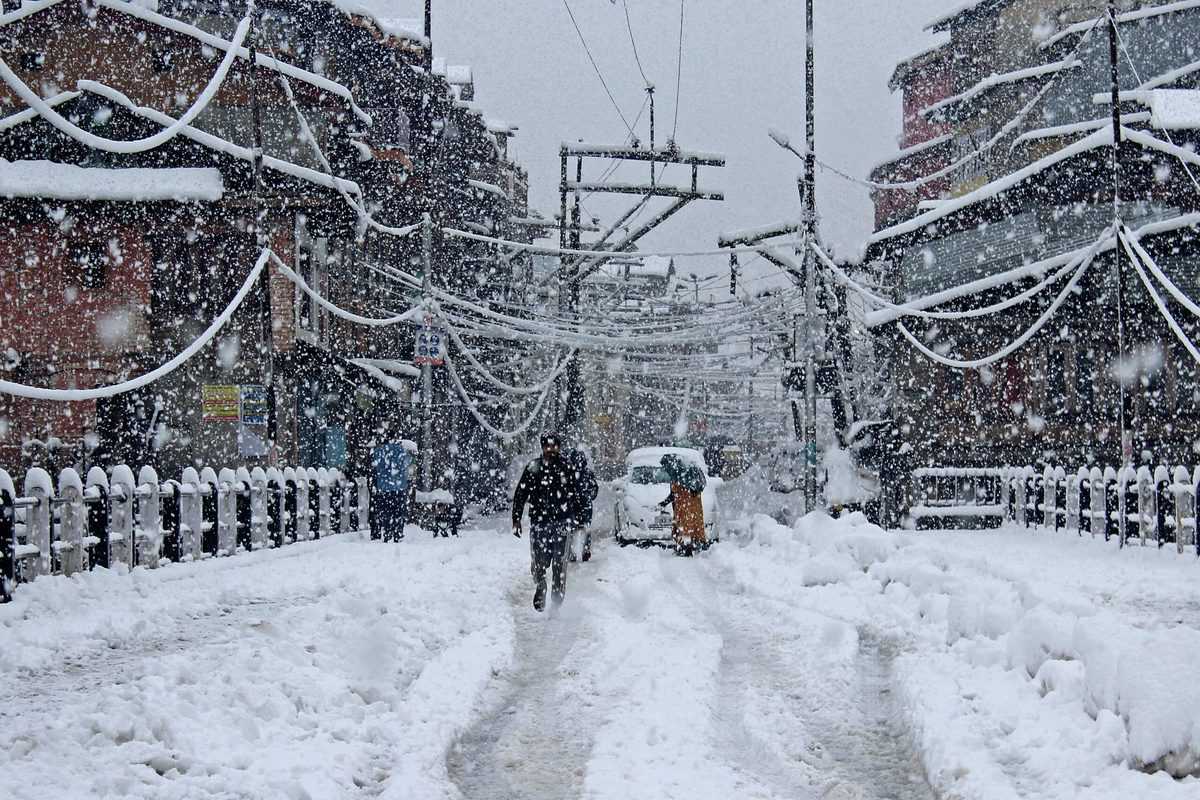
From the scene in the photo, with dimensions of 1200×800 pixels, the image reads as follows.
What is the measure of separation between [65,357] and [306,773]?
2304 centimetres

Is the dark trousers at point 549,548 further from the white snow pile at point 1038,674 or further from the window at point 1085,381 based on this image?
the window at point 1085,381

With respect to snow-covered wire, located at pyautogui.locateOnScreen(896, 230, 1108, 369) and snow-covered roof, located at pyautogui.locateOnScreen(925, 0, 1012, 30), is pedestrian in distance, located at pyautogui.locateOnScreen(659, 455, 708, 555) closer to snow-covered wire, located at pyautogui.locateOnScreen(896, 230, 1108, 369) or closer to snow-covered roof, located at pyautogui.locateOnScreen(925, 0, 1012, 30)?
snow-covered wire, located at pyautogui.locateOnScreen(896, 230, 1108, 369)

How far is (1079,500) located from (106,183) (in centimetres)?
2163

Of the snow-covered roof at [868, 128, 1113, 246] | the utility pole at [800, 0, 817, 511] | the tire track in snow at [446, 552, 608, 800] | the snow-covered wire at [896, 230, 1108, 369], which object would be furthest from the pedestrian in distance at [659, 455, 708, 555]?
the snow-covered roof at [868, 128, 1113, 246]

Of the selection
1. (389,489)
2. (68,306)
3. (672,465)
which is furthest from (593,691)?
(68,306)

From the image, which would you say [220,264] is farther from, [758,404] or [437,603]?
[758,404]

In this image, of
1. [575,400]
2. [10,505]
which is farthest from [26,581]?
[575,400]

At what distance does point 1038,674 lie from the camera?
22.5ft

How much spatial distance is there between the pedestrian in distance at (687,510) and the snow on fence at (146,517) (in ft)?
21.0

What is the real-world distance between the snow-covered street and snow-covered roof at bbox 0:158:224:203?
14.2 m

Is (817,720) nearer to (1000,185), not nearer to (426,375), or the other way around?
(426,375)

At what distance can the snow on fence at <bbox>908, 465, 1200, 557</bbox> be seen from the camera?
55.0ft

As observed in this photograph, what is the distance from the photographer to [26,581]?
36.9 ft

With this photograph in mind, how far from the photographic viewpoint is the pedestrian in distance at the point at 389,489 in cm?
1947
